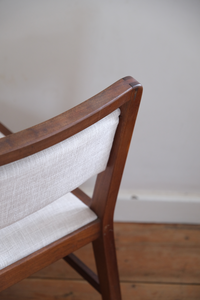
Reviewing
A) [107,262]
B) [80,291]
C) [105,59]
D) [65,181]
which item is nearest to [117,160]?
[65,181]

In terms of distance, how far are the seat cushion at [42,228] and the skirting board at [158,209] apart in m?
0.53

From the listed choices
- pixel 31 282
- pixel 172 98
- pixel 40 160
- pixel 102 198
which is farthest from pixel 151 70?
pixel 31 282

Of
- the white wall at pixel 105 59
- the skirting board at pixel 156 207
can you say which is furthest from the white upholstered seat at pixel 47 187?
the skirting board at pixel 156 207

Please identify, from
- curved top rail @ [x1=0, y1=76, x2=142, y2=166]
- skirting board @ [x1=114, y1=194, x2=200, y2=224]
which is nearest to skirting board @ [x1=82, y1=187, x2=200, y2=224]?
skirting board @ [x1=114, y1=194, x2=200, y2=224]

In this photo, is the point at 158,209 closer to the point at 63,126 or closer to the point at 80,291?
the point at 80,291

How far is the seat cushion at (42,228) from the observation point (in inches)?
19.3

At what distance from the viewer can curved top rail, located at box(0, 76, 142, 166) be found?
31cm

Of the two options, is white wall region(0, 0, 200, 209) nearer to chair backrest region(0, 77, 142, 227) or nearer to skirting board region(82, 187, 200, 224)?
skirting board region(82, 187, 200, 224)

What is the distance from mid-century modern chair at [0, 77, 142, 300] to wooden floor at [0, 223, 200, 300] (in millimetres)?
307

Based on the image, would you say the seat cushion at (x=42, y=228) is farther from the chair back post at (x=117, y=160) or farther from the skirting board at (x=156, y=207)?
the skirting board at (x=156, y=207)

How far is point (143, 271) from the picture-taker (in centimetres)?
99

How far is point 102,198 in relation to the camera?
0.55m

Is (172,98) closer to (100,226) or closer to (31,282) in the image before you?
(100,226)

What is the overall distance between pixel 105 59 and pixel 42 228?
1.66ft
